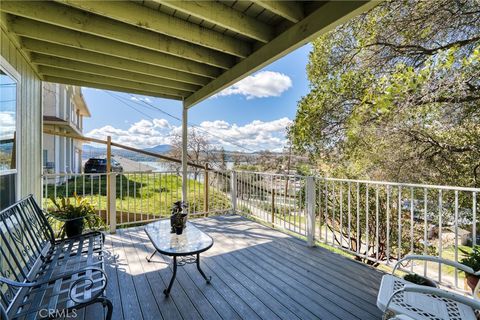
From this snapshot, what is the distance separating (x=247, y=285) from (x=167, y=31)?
8.65 feet

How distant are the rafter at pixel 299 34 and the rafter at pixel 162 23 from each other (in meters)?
0.22

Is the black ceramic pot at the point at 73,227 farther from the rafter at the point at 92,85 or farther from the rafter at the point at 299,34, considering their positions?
the rafter at the point at 299,34

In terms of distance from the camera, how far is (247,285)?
7.82 ft

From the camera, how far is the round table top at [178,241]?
2191 millimetres

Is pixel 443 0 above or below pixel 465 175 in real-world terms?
above

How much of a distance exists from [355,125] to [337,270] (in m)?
3.61

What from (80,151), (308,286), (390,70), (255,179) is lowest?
(308,286)

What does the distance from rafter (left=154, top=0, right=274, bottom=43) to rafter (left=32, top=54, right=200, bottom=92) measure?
6.52ft

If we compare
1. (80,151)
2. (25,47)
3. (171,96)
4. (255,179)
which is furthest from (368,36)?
(80,151)

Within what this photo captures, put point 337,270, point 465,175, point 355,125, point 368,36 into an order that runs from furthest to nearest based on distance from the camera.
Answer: point 355,125 < point 368,36 < point 465,175 < point 337,270

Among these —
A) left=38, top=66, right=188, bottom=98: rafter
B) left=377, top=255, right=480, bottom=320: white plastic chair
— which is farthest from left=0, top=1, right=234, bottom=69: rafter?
left=377, top=255, right=480, bottom=320: white plastic chair

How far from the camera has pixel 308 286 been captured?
7.75 ft

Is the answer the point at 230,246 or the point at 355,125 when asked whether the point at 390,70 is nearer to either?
the point at 355,125

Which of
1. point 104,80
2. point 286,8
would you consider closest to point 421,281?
point 286,8
